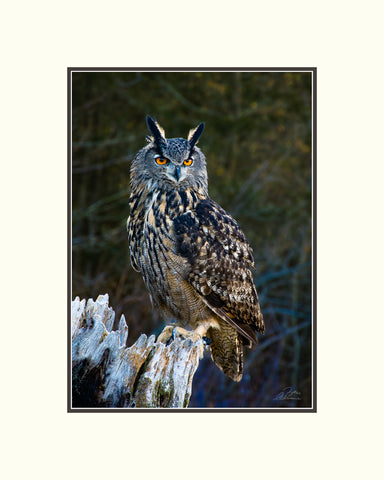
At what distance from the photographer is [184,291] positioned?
10.6 feet

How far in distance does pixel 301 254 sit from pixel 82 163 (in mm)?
2125

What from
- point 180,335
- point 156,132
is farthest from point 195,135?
point 180,335

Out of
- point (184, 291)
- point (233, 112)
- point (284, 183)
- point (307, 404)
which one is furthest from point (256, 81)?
point (307, 404)

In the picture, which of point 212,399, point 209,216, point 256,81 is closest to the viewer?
point 209,216

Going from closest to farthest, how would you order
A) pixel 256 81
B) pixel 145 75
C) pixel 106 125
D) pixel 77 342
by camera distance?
pixel 77 342 < pixel 145 75 < pixel 256 81 < pixel 106 125

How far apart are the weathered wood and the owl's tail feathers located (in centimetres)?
43

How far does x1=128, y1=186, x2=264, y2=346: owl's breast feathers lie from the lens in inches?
125

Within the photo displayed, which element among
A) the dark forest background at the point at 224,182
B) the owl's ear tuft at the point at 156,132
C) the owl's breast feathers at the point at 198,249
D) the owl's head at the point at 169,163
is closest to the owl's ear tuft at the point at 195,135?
the owl's head at the point at 169,163

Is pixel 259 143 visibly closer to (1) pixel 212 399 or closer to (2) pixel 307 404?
(1) pixel 212 399

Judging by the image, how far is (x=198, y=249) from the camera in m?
3.19

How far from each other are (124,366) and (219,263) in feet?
2.54

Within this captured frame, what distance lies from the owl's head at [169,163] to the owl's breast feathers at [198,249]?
7 centimetres

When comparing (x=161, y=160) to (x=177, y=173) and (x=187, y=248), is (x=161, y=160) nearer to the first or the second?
(x=177, y=173)

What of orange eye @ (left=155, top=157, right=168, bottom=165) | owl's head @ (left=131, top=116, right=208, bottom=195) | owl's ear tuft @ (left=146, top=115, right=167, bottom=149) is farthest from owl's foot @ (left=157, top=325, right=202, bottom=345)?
owl's ear tuft @ (left=146, top=115, right=167, bottom=149)
